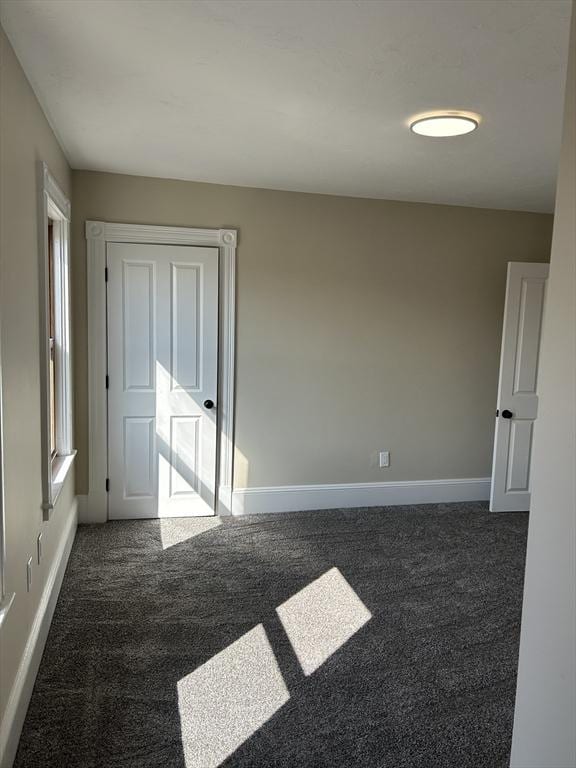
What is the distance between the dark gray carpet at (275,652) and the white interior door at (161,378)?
0.94ft

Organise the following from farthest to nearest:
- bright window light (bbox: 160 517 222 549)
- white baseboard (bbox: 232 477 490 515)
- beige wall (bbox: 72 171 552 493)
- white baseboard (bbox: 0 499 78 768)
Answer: white baseboard (bbox: 232 477 490 515) < beige wall (bbox: 72 171 552 493) < bright window light (bbox: 160 517 222 549) < white baseboard (bbox: 0 499 78 768)

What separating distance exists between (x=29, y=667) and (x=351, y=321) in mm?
3191

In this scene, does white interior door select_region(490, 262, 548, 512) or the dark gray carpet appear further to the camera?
white interior door select_region(490, 262, 548, 512)

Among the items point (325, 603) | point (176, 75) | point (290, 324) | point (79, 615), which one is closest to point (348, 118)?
point (176, 75)

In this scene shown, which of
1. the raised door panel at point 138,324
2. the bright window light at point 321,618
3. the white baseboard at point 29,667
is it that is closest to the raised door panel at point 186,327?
the raised door panel at point 138,324

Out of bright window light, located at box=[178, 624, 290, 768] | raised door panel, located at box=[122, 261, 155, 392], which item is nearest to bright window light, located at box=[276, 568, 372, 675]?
bright window light, located at box=[178, 624, 290, 768]

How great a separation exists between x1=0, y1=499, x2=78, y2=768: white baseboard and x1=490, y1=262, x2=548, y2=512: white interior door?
133 inches

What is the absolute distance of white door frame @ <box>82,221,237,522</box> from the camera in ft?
13.5

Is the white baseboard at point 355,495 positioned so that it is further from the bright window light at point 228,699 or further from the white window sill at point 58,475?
the bright window light at point 228,699

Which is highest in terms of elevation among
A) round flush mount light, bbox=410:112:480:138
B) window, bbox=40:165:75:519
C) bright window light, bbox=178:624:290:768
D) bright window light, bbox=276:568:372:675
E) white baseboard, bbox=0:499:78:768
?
round flush mount light, bbox=410:112:480:138

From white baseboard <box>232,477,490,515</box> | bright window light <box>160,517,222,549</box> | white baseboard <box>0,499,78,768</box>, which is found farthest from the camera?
white baseboard <box>232,477,490,515</box>

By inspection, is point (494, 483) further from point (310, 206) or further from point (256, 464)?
point (310, 206)

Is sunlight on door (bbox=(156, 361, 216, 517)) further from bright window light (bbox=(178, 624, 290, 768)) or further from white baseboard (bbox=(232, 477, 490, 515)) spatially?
bright window light (bbox=(178, 624, 290, 768))

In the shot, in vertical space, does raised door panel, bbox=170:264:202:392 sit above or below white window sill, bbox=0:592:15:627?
above
